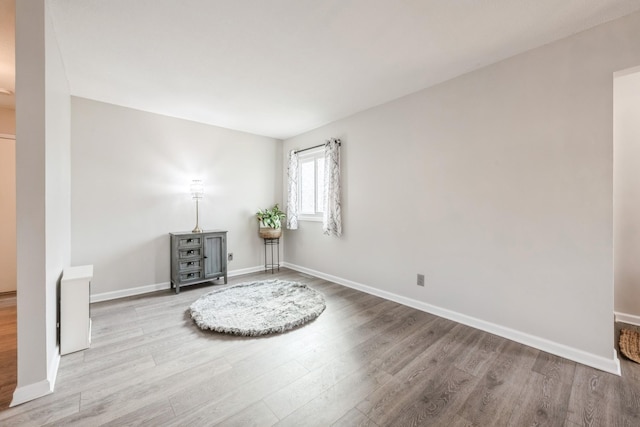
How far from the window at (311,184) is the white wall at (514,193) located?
44.4 inches

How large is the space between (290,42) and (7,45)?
A: 2.43 m

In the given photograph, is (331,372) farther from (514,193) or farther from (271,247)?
(271,247)

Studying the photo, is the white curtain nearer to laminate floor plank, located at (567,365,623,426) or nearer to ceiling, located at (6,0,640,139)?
ceiling, located at (6,0,640,139)

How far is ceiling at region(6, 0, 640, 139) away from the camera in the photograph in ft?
5.67

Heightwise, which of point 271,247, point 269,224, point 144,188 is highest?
point 144,188

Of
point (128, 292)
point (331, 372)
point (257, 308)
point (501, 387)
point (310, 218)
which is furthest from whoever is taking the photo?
point (310, 218)

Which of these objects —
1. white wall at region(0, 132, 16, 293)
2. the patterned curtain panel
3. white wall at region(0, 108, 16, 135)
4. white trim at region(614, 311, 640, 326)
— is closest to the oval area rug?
the patterned curtain panel

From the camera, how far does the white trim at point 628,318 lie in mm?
2494

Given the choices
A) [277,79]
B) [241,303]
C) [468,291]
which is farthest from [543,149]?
[241,303]

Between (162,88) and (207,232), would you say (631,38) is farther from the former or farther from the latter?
(207,232)

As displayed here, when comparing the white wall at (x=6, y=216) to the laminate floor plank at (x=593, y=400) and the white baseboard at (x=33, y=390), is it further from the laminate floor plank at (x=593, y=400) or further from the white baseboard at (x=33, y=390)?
the laminate floor plank at (x=593, y=400)

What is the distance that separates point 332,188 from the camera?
149 inches

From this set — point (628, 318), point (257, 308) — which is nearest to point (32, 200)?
point (257, 308)

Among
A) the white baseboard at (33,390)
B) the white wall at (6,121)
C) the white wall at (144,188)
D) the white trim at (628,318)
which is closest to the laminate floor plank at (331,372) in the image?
the white baseboard at (33,390)
